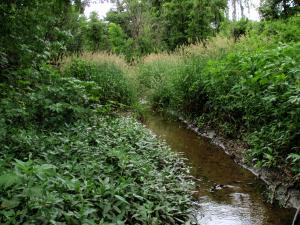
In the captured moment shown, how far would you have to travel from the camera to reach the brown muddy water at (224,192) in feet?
12.1

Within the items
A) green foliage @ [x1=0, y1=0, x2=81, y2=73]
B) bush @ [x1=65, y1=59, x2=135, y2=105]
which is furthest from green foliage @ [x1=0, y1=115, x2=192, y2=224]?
bush @ [x1=65, y1=59, x2=135, y2=105]

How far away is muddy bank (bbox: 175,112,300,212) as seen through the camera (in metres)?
4.02

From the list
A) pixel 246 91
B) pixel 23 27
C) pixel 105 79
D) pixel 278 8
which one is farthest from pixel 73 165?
pixel 278 8

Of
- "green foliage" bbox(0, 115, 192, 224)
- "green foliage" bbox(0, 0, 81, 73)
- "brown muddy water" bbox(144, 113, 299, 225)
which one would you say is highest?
"green foliage" bbox(0, 0, 81, 73)

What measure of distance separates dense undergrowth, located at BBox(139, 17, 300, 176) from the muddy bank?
123 millimetres

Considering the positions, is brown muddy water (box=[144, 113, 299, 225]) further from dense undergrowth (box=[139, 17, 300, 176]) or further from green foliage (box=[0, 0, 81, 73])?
green foliage (box=[0, 0, 81, 73])

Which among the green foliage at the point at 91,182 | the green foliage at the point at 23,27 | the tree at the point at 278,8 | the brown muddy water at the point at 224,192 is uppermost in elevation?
the tree at the point at 278,8

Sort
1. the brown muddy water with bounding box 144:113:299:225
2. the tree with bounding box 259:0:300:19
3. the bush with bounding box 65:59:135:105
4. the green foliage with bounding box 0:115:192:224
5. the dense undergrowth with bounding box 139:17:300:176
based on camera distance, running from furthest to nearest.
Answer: the tree with bounding box 259:0:300:19, the bush with bounding box 65:59:135:105, the dense undergrowth with bounding box 139:17:300:176, the brown muddy water with bounding box 144:113:299:225, the green foliage with bounding box 0:115:192:224

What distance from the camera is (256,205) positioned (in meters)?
4.00

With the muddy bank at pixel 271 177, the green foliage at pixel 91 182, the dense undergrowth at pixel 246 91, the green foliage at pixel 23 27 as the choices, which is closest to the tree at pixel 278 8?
the dense undergrowth at pixel 246 91

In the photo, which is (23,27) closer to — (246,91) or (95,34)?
(246,91)

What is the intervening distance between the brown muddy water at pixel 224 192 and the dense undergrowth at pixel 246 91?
362mm

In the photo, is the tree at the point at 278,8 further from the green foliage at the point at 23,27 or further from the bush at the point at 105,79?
the green foliage at the point at 23,27

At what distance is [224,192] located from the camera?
4336 mm
